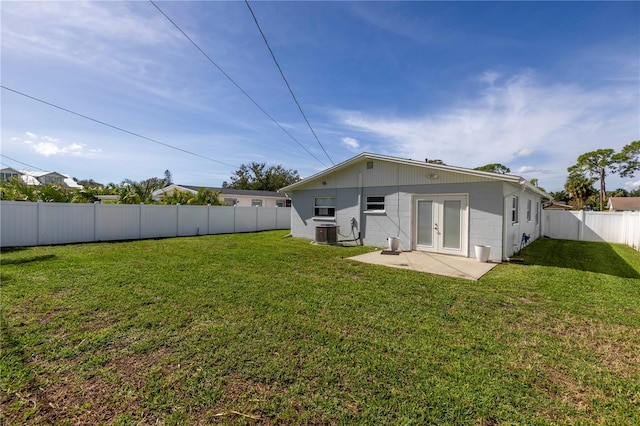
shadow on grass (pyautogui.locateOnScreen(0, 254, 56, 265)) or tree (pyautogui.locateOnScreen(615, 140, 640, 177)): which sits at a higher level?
tree (pyautogui.locateOnScreen(615, 140, 640, 177))

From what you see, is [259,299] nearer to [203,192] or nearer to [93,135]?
[203,192]

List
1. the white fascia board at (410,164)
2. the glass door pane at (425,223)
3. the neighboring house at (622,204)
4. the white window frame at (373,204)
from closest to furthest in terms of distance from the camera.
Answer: the white fascia board at (410,164), the glass door pane at (425,223), the white window frame at (373,204), the neighboring house at (622,204)

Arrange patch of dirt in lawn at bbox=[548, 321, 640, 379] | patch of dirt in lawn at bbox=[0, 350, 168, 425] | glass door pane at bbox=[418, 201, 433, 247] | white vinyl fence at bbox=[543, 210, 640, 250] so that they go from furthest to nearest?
white vinyl fence at bbox=[543, 210, 640, 250] → glass door pane at bbox=[418, 201, 433, 247] → patch of dirt in lawn at bbox=[548, 321, 640, 379] → patch of dirt in lawn at bbox=[0, 350, 168, 425]

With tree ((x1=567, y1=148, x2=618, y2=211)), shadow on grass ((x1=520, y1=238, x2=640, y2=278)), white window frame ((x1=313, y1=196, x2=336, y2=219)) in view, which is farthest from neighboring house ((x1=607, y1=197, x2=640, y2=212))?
white window frame ((x1=313, y1=196, x2=336, y2=219))

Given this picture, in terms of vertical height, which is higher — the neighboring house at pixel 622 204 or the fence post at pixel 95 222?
the neighboring house at pixel 622 204

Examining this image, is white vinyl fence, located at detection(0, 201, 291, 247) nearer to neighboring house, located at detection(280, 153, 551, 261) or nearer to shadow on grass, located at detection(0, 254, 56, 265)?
shadow on grass, located at detection(0, 254, 56, 265)

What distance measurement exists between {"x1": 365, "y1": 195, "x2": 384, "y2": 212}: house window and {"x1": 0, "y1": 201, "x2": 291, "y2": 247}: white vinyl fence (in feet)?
30.5

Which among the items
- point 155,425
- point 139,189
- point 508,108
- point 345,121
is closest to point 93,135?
point 139,189

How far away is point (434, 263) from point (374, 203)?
13.2 ft

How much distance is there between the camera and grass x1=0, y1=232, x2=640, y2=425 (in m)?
2.30

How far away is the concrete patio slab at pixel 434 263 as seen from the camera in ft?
23.3

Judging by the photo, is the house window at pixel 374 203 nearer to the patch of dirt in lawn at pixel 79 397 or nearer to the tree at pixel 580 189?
the patch of dirt in lawn at pixel 79 397

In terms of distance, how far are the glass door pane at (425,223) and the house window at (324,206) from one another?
404 cm

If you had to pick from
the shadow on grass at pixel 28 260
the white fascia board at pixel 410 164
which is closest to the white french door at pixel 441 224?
the white fascia board at pixel 410 164
